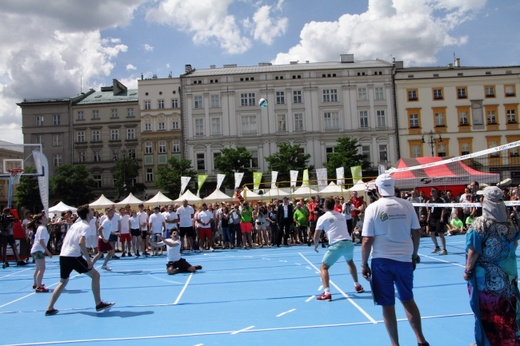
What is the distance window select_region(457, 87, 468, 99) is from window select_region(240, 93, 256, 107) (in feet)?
83.9

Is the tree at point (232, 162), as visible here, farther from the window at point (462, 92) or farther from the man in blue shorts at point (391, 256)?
the man in blue shorts at point (391, 256)

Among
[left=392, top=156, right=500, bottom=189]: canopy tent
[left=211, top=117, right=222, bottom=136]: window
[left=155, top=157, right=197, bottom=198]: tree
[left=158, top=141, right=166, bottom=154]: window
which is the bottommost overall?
[left=392, top=156, right=500, bottom=189]: canopy tent

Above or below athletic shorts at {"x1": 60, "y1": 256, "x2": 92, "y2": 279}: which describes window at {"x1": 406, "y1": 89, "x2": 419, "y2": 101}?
above

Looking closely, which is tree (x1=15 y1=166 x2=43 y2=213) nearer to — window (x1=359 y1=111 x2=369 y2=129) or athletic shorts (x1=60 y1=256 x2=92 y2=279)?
window (x1=359 y1=111 x2=369 y2=129)

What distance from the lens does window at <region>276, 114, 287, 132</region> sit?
59.0 meters

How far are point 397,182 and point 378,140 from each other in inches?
1384

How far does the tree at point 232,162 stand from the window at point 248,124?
470 centimetres

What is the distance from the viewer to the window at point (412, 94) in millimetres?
58844

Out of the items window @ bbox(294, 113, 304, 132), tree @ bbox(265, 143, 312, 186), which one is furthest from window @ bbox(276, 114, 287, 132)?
tree @ bbox(265, 143, 312, 186)

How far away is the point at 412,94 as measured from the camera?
59000 millimetres

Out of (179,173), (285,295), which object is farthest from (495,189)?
(179,173)

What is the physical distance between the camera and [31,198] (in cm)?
5959

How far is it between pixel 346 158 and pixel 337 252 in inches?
1749

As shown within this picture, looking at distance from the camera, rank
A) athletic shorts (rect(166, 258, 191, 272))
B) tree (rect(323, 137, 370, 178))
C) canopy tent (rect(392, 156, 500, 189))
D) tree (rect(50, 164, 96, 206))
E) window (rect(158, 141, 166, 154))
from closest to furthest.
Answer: athletic shorts (rect(166, 258, 191, 272))
canopy tent (rect(392, 156, 500, 189))
tree (rect(323, 137, 370, 178))
tree (rect(50, 164, 96, 206))
window (rect(158, 141, 166, 154))
